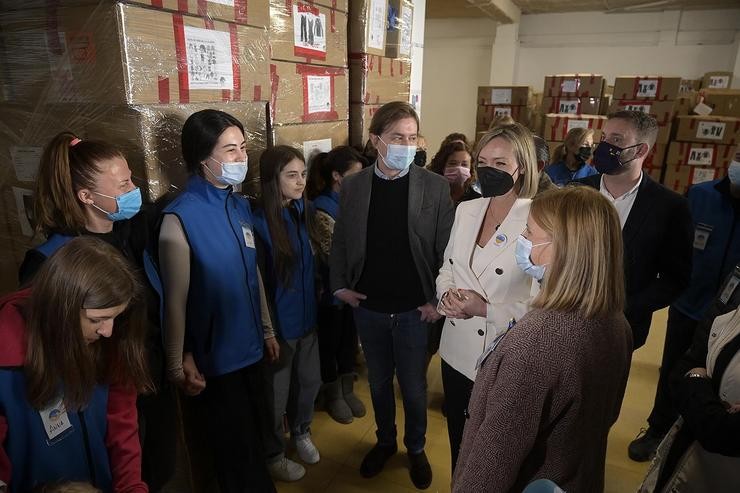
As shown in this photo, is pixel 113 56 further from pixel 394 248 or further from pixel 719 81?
pixel 719 81

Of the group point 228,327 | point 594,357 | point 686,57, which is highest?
point 686,57

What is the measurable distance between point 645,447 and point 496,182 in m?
1.76

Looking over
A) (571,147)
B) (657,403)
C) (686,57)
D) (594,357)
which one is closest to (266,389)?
(594,357)

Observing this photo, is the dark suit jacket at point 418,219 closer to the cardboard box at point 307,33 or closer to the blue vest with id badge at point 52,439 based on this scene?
the cardboard box at point 307,33

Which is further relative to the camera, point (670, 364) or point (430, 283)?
point (670, 364)

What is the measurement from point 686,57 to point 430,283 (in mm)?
7796

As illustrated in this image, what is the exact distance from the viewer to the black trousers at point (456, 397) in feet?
5.19

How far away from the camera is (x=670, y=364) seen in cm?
217

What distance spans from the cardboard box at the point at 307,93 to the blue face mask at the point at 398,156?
0.67m

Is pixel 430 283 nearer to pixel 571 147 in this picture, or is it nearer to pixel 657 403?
pixel 657 403

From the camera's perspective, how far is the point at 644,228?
1781mm

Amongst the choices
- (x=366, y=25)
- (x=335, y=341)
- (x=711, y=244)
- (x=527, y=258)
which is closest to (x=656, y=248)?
(x=711, y=244)

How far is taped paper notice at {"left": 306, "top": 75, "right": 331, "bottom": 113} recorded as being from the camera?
2363 mm

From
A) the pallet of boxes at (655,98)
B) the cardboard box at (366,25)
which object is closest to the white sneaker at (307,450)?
the cardboard box at (366,25)
